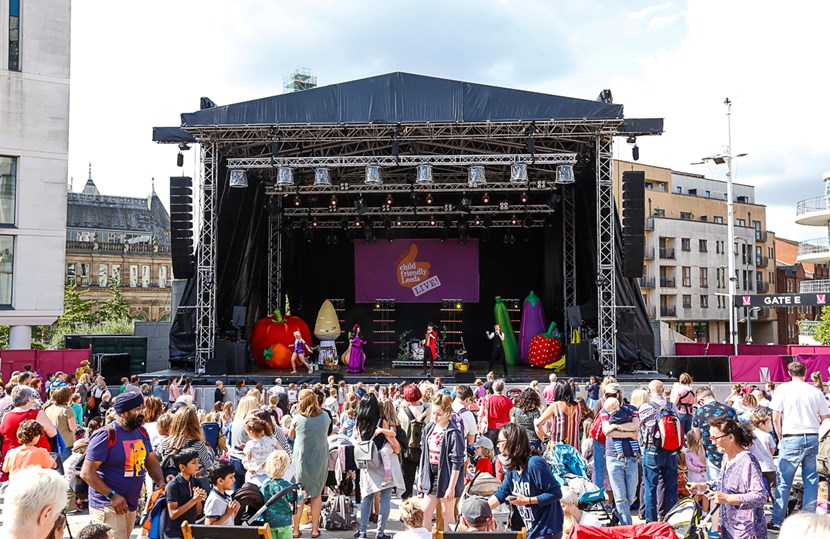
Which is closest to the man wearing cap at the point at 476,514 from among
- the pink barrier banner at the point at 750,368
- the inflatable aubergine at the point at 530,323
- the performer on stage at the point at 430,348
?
the performer on stage at the point at 430,348

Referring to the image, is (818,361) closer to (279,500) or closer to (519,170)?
(519,170)

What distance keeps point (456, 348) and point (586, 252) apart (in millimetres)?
5858

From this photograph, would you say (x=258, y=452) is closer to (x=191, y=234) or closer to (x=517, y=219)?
(x=191, y=234)

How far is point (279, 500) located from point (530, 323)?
1791cm

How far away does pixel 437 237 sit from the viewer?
23625 mm

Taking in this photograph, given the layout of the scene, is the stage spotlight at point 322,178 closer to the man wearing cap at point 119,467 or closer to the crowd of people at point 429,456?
the crowd of people at point 429,456

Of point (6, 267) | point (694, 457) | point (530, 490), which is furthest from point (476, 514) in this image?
point (6, 267)

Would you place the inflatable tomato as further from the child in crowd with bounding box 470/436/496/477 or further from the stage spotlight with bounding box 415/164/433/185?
the child in crowd with bounding box 470/436/496/477

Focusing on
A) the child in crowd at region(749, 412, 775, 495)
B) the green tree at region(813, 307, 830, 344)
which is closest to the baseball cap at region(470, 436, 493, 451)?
the child in crowd at region(749, 412, 775, 495)

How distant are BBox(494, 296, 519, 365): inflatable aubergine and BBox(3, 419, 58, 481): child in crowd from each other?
17.4 m

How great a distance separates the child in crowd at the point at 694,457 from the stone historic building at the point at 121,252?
63012mm

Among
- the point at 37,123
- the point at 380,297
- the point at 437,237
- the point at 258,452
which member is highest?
the point at 37,123

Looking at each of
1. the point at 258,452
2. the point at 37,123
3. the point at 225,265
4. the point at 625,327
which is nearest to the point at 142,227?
the point at 37,123

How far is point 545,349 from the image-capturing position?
20844 millimetres
